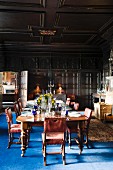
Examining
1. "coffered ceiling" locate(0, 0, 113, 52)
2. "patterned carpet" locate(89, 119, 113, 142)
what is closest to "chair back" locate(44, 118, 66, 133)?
"patterned carpet" locate(89, 119, 113, 142)

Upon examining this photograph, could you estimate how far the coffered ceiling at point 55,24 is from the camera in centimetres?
572

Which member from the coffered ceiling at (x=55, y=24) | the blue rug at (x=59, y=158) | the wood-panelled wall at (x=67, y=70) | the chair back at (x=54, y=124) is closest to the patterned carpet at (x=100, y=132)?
the blue rug at (x=59, y=158)

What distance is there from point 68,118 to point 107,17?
375cm

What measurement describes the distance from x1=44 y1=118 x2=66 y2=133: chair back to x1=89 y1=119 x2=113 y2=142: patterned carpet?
2095 millimetres

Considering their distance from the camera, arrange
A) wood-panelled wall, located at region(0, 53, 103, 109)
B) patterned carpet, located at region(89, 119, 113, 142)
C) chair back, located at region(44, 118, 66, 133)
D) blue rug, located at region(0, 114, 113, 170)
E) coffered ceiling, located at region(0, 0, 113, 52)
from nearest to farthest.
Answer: blue rug, located at region(0, 114, 113, 170) < chair back, located at region(44, 118, 66, 133) < coffered ceiling, located at region(0, 0, 113, 52) < patterned carpet, located at region(89, 119, 113, 142) < wood-panelled wall, located at region(0, 53, 103, 109)

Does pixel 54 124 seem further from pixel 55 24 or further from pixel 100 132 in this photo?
pixel 55 24

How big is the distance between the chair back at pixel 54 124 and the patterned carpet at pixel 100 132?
2.10 meters

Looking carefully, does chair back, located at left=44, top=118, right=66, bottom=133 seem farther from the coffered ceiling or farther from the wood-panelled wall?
the wood-panelled wall

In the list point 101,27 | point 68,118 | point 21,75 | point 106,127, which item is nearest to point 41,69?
point 21,75

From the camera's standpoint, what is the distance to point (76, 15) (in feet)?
21.7

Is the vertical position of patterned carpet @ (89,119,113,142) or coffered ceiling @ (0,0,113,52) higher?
coffered ceiling @ (0,0,113,52)

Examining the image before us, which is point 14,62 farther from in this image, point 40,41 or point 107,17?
point 107,17

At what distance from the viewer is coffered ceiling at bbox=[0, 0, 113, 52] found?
572 cm

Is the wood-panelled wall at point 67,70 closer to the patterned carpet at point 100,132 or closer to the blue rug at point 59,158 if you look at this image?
the patterned carpet at point 100,132
